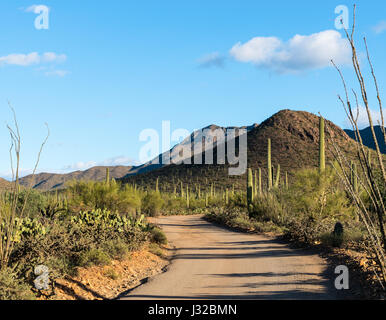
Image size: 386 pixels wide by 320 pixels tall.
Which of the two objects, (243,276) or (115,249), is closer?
(243,276)

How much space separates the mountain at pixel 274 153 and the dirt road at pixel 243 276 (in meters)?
51.0

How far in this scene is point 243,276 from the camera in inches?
394

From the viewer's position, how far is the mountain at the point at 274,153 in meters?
69.0

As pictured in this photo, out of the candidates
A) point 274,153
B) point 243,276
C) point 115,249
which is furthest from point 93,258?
point 274,153

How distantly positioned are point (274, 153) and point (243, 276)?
64136 mm

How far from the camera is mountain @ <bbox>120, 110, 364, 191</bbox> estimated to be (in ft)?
226

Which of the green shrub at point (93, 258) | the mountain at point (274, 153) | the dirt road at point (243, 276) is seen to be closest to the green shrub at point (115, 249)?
the green shrub at point (93, 258)

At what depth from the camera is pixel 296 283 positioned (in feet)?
29.6

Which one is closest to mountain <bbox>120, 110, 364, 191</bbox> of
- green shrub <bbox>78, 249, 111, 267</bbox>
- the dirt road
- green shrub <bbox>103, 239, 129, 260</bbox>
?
the dirt road

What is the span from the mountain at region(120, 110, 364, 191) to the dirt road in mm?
50995

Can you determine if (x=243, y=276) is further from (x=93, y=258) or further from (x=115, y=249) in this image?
(x=115, y=249)

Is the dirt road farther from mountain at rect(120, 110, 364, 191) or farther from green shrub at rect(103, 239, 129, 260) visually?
mountain at rect(120, 110, 364, 191)
